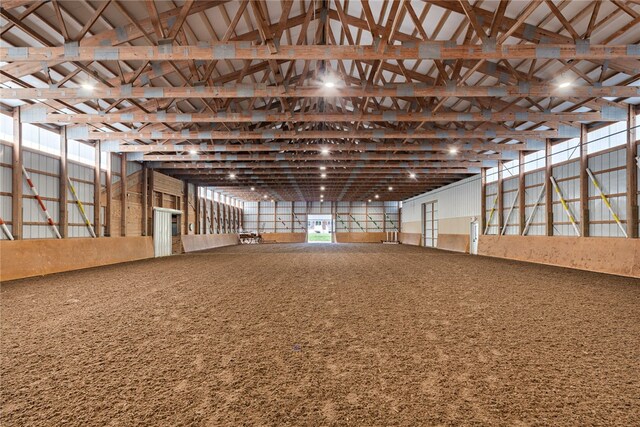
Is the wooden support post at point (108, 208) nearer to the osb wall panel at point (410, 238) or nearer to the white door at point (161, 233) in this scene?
the white door at point (161, 233)

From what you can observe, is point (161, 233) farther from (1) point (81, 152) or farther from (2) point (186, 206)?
(1) point (81, 152)

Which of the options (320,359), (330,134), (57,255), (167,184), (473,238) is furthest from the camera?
(473,238)

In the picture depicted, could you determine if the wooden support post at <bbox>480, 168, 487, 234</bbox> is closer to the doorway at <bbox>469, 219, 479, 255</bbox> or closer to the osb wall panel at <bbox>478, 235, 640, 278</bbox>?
the doorway at <bbox>469, 219, 479, 255</bbox>

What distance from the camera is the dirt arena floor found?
9.45ft

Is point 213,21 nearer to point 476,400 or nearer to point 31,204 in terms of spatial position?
point 31,204

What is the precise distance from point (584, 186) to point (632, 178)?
223 centimetres

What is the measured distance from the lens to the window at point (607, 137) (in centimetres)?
1295

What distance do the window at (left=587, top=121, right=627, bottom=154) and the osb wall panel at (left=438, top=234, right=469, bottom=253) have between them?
451 inches

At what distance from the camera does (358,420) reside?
2.73 m

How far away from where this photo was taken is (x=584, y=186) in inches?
567

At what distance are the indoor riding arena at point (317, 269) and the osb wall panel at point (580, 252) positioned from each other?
0.09 m

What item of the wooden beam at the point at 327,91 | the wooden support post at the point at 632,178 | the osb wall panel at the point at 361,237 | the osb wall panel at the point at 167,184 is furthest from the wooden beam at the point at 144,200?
the osb wall panel at the point at 361,237

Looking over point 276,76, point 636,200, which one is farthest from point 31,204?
point 636,200

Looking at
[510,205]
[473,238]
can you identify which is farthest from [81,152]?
[473,238]
